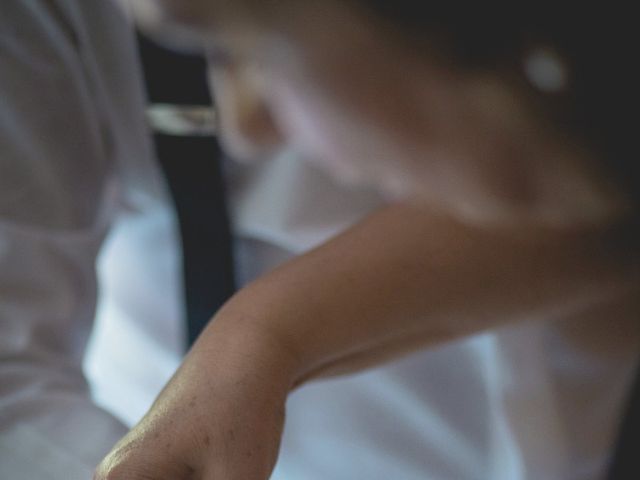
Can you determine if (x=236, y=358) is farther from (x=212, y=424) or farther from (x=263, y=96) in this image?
(x=263, y=96)

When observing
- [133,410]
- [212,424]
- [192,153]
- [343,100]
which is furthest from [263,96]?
[133,410]

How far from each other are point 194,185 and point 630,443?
261 millimetres

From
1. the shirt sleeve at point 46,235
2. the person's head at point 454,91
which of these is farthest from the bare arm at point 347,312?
the person's head at point 454,91

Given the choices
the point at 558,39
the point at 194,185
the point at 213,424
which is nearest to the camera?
the point at 558,39

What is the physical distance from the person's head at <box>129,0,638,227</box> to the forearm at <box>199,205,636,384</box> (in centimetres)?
24

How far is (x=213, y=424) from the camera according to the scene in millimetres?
336

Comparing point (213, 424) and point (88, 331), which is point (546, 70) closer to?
point (213, 424)

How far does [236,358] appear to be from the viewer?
1.16ft

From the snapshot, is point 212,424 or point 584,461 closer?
point 212,424

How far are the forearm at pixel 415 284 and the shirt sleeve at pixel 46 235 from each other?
12cm

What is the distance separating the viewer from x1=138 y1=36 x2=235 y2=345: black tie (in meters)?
0.45

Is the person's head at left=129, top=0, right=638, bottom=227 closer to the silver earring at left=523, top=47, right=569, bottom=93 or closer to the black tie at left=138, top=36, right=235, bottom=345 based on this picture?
the silver earring at left=523, top=47, right=569, bottom=93

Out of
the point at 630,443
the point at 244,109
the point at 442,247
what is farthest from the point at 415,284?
the point at 244,109

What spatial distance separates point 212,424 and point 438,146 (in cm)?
22
